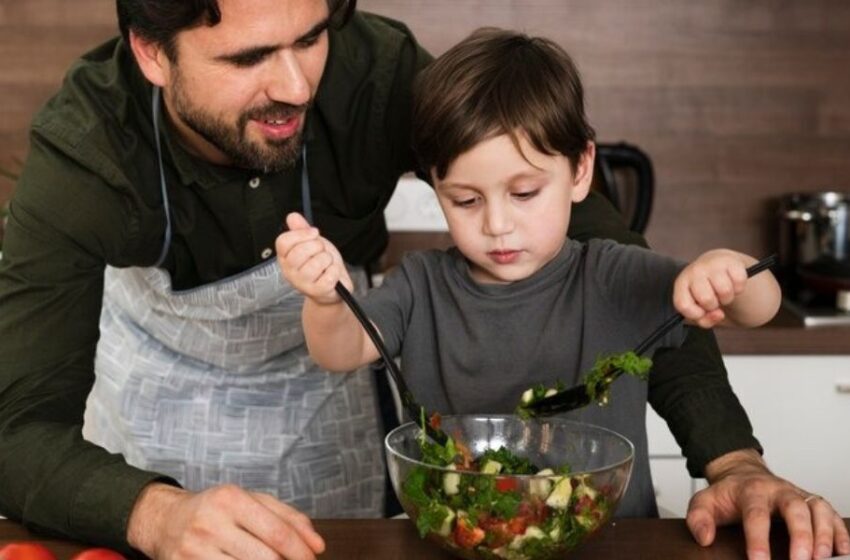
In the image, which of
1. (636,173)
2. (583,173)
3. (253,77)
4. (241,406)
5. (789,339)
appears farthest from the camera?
(636,173)

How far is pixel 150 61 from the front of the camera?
1754mm

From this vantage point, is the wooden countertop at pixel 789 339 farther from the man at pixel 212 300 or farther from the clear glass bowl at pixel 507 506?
the clear glass bowl at pixel 507 506

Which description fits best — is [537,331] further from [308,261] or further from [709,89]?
[709,89]

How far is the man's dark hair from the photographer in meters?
1.63

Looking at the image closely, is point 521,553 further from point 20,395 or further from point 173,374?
point 173,374

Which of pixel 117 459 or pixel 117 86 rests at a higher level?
pixel 117 86

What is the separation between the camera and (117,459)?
4.80ft

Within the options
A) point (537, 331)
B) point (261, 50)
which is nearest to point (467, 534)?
point (537, 331)

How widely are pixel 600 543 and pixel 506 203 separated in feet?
1.21

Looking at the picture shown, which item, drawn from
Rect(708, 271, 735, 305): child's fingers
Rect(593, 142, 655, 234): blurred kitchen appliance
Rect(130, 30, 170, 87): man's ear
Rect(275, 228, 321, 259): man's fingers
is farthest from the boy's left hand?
Rect(593, 142, 655, 234): blurred kitchen appliance

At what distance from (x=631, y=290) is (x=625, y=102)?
59.8 inches

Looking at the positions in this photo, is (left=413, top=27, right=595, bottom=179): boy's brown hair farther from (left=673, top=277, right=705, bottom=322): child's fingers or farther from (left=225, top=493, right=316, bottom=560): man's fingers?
(left=225, top=493, right=316, bottom=560): man's fingers

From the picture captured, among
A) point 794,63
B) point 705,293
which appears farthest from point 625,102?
point 705,293

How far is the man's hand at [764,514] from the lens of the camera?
1.29 m
